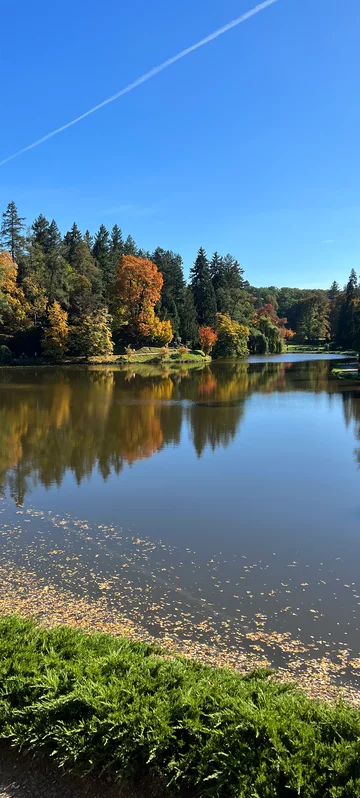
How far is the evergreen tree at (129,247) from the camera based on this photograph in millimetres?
79062

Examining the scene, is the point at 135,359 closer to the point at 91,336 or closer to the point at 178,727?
the point at 91,336

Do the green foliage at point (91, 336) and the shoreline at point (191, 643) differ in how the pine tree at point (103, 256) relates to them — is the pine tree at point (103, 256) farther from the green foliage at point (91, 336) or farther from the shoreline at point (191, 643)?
the shoreline at point (191, 643)

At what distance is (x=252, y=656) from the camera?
5438mm

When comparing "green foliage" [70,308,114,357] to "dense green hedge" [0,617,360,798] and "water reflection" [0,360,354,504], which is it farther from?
"dense green hedge" [0,617,360,798]

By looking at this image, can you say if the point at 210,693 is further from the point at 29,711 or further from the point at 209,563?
the point at 209,563

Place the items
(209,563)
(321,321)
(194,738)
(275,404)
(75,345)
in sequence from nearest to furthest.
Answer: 1. (194,738)
2. (209,563)
3. (275,404)
4. (75,345)
5. (321,321)

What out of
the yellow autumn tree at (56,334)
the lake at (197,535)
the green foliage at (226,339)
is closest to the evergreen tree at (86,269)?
the yellow autumn tree at (56,334)

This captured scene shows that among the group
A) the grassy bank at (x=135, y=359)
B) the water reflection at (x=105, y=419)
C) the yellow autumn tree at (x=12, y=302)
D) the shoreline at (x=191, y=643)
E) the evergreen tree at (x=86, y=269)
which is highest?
the evergreen tree at (x=86, y=269)

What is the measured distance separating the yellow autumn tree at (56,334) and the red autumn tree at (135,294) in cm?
829

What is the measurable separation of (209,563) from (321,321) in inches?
4453

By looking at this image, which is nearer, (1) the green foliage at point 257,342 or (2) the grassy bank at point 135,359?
(2) the grassy bank at point 135,359

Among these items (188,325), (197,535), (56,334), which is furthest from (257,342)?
(197,535)

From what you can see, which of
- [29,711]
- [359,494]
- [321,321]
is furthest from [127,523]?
[321,321]

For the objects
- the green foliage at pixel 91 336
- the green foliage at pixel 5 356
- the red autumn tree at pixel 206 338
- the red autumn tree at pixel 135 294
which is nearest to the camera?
the green foliage at pixel 5 356
